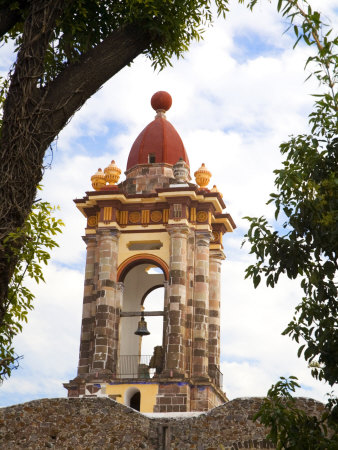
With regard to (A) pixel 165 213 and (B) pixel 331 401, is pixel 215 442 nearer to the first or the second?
(B) pixel 331 401

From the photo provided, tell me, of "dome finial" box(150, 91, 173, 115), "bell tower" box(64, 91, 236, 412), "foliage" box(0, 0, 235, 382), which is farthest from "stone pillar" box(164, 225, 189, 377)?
"foliage" box(0, 0, 235, 382)

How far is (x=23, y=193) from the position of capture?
5953mm

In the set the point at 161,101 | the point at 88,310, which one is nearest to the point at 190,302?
the point at 88,310

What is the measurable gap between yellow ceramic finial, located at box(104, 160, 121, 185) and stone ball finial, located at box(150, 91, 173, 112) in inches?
84.2

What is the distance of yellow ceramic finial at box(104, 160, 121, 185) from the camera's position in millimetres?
19422

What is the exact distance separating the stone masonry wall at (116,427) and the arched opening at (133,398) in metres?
6.41

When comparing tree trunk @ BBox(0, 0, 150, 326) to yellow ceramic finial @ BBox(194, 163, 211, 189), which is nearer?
tree trunk @ BBox(0, 0, 150, 326)

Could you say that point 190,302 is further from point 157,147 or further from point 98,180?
point 157,147

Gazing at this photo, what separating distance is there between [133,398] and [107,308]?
1.94 metres

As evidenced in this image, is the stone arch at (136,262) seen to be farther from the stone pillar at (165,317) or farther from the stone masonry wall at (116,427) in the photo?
the stone masonry wall at (116,427)

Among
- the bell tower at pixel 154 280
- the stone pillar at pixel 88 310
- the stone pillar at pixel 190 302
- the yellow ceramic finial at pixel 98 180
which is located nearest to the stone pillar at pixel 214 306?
the bell tower at pixel 154 280

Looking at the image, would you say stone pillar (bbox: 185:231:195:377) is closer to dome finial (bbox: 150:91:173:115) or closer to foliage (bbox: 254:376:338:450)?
dome finial (bbox: 150:91:173:115)

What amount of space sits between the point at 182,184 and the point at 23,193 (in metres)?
13.2

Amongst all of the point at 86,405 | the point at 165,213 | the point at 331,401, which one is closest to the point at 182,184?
the point at 165,213
